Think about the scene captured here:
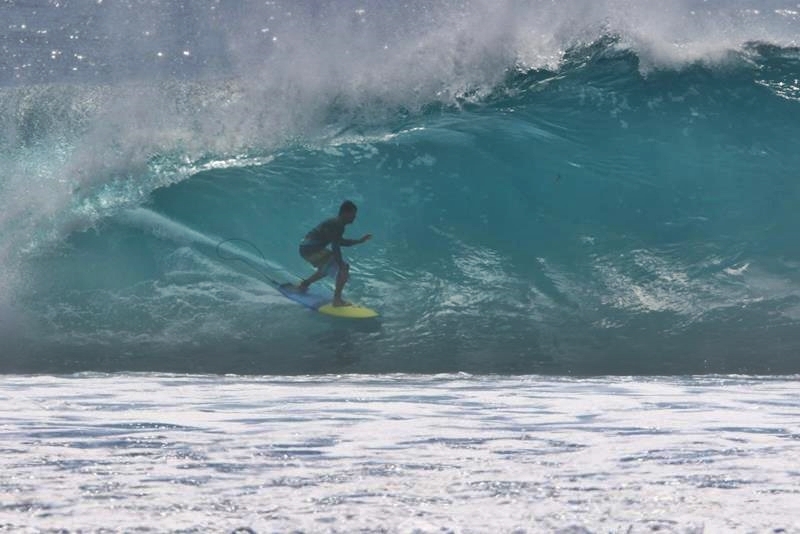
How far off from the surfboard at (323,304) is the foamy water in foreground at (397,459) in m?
1.80

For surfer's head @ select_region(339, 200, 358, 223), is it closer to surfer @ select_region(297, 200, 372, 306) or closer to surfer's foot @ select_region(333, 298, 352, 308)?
surfer @ select_region(297, 200, 372, 306)

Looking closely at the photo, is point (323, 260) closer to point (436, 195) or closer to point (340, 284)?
point (340, 284)

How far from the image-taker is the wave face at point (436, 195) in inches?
336

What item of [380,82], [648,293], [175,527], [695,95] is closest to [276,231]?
[380,82]

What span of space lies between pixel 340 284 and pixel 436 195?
197 cm

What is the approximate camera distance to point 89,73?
16.9 m

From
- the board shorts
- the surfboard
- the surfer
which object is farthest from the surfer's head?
the surfboard

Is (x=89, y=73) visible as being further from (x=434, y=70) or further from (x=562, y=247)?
(x=562, y=247)

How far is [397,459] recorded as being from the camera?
449 centimetres

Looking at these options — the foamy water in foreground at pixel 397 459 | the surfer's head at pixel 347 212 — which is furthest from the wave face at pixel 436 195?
the foamy water in foreground at pixel 397 459

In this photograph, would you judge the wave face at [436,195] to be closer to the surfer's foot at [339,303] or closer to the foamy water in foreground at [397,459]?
the surfer's foot at [339,303]

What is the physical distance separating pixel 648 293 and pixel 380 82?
3.84m

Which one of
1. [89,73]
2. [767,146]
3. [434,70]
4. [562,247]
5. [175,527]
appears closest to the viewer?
[175,527]

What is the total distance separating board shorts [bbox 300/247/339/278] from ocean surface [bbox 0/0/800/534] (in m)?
0.36
